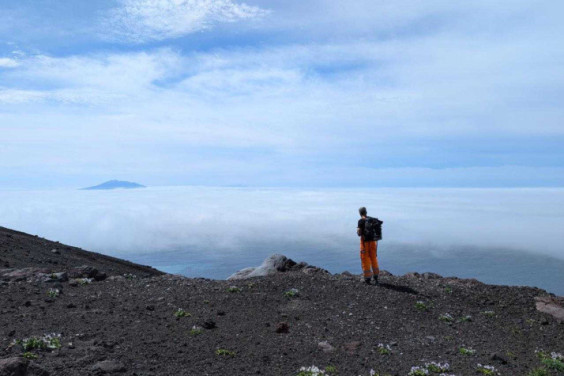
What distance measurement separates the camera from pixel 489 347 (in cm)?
1371

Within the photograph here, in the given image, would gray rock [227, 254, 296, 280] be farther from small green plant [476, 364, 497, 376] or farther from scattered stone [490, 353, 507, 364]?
small green plant [476, 364, 497, 376]

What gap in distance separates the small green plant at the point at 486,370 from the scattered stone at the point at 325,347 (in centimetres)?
367

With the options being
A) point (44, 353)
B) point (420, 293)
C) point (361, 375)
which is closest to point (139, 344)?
point (44, 353)

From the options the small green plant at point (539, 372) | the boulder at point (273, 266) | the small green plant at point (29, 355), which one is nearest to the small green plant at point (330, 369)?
the small green plant at point (539, 372)

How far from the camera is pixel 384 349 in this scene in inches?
485

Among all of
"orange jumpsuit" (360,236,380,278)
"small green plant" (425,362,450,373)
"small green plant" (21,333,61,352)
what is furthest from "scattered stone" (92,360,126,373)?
"orange jumpsuit" (360,236,380,278)

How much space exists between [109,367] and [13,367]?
180cm

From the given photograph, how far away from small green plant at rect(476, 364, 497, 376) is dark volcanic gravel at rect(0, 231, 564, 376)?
0.14m

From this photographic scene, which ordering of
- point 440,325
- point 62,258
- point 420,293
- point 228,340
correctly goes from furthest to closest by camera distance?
point 62,258 → point 420,293 → point 440,325 → point 228,340

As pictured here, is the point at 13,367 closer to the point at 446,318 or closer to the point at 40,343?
the point at 40,343

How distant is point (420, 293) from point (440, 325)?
3.39 metres

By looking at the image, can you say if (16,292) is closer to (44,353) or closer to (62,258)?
(44,353)

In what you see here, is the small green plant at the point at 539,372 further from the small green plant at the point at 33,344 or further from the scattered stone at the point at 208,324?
the small green plant at the point at 33,344

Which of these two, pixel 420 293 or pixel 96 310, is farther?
pixel 420 293
